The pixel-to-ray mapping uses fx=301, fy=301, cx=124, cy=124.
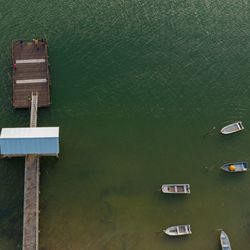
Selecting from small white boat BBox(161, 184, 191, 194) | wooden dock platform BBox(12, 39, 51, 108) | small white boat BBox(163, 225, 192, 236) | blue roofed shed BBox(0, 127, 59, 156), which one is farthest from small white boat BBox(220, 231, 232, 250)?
wooden dock platform BBox(12, 39, 51, 108)

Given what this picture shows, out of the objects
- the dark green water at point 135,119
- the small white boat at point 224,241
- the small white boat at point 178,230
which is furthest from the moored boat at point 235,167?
the small white boat at point 178,230

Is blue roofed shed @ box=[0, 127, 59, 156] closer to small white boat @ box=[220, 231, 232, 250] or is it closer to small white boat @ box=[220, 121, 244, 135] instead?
small white boat @ box=[220, 231, 232, 250]

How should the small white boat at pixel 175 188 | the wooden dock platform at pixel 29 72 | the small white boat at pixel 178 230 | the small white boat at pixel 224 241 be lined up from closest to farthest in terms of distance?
1. the small white boat at pixel 224 241
2. the small white boat at pixel 178 230
3. the small white boat at pixel 175 188
4. the wooden dock platform at pixel 29 72

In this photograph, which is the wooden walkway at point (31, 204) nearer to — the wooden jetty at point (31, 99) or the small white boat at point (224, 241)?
the wooden jetty at point (31, 99)

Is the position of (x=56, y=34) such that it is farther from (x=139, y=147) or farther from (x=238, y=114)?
(x=238, y=114)

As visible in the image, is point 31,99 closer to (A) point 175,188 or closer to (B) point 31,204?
(B) point 31,204

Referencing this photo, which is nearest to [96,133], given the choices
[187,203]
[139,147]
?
[139,147]
